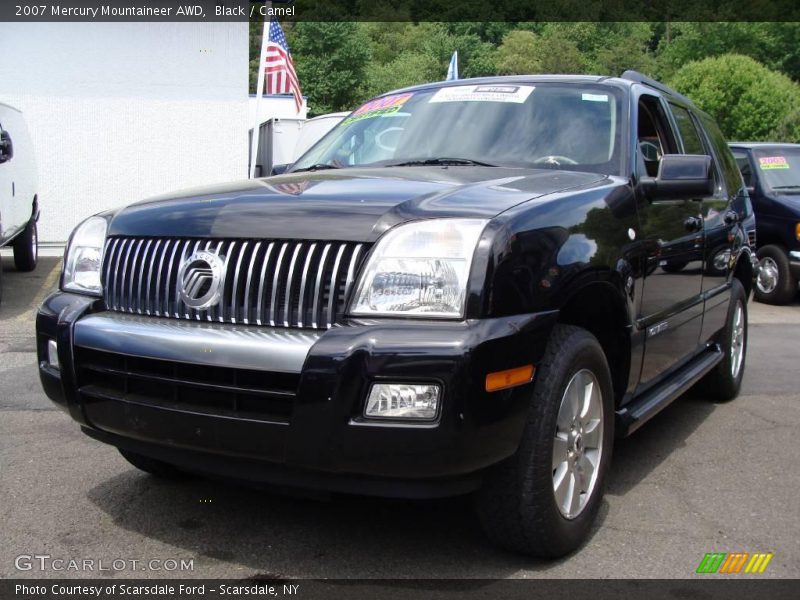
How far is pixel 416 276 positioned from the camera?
2.69m

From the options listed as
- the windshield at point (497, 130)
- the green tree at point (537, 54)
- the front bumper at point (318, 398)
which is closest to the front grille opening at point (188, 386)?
the front bumper at point (318, 398)

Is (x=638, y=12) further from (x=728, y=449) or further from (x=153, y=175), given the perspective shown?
(x=728, y=449)

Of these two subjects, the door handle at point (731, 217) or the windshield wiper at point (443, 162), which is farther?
the door handle at point (731, 217)

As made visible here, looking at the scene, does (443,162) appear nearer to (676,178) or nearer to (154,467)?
(676,178)

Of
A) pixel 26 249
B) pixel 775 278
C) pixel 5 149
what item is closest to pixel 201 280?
pixel 5 149

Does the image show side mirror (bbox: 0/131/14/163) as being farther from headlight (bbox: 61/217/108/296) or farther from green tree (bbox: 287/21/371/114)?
green tree (bbox: 287/21/371/114)

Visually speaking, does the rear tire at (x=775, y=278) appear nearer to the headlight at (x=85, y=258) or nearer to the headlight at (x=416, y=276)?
the headlight at (x=416, y=276)

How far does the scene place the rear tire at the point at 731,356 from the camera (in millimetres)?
5348

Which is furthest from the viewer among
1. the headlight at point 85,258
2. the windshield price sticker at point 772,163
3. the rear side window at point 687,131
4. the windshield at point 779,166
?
the windshield price sticker at point 772,163

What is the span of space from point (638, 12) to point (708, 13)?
577 inches

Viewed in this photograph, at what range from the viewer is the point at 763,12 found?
72250mm

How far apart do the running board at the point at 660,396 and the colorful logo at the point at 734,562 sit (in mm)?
585

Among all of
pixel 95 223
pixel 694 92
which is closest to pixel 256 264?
pixel 95 223

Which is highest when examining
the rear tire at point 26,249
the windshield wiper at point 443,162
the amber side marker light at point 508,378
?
the windshield wiper at point 443,162
